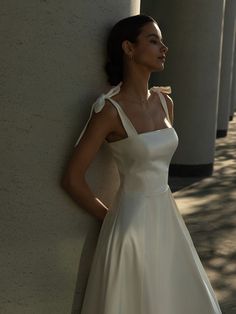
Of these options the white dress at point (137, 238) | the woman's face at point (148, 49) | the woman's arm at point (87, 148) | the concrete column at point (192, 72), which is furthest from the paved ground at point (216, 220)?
the woman's face at point (148, 49)

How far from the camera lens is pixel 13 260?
2400 mm

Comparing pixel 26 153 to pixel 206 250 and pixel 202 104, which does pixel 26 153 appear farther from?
pixel 202 104

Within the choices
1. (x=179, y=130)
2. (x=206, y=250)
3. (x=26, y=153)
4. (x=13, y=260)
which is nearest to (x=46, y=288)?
(x=13, y=260)

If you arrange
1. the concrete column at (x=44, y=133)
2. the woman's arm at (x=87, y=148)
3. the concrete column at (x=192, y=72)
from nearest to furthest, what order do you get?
the concrete column at (x=44, y=133) < the woman's arm at (x=87, y=148) < the concrete column at (x=192, y=72)

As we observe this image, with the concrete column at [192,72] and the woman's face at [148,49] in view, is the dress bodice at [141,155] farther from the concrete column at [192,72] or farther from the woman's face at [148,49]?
the concrete column at [192,72]

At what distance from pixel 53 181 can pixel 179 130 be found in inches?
264

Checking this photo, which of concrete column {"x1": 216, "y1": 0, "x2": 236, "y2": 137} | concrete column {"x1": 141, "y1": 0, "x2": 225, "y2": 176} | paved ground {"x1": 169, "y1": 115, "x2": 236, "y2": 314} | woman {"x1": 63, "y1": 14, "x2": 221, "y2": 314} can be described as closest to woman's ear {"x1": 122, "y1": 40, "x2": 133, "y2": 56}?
woman {"x1": 63, "y1": 14, "x2": 221, "y2": 314}

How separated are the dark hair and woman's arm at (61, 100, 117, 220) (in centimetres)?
20

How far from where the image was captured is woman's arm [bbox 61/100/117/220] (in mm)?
2350

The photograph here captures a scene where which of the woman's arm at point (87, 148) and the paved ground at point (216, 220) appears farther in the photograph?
the paved ground at point (216, 220)

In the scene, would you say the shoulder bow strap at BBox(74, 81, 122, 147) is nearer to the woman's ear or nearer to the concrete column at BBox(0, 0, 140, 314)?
the concrete column at BBox(0, 0, 140, 314)

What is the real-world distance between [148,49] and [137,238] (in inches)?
31.4

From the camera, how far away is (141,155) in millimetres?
2412

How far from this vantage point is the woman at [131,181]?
240cm
